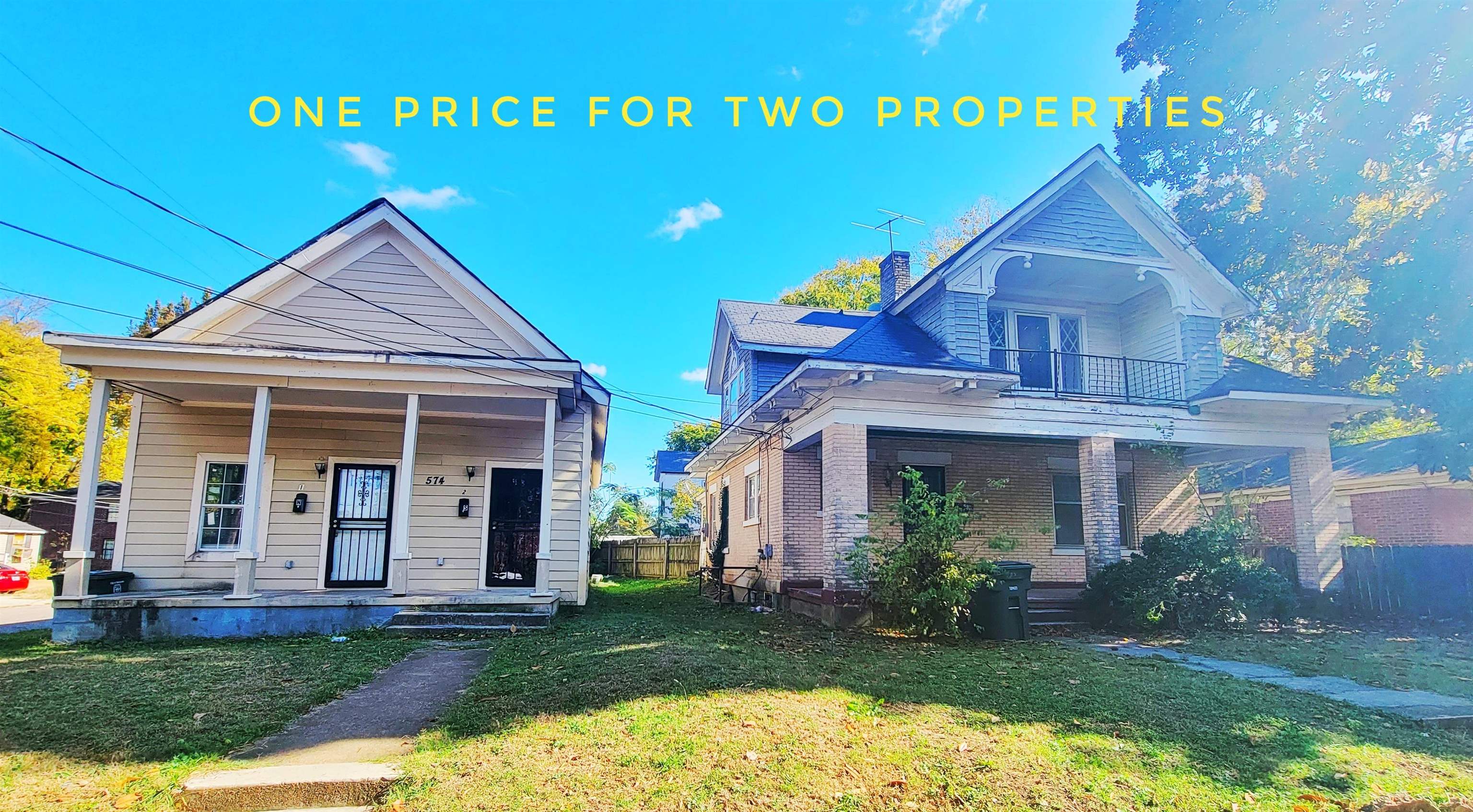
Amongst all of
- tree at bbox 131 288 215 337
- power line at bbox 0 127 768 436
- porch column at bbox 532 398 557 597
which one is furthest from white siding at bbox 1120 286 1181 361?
tree at bbox 131 288 215 337

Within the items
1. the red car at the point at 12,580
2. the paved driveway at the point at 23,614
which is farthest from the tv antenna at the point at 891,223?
the red car at the point at 12,580

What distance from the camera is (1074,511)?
13.9 m

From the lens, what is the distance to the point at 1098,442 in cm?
1155

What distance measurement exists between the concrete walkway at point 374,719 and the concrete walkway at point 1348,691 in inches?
274

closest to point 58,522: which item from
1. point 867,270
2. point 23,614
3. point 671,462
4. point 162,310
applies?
point 162,310

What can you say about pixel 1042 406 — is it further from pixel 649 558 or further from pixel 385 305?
pixel 649 558

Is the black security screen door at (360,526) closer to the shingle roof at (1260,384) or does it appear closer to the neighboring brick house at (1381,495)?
the shingle roof at (1260,384)

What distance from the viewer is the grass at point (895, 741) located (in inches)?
145

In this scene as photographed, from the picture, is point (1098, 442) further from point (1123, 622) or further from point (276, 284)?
point (276, 284)

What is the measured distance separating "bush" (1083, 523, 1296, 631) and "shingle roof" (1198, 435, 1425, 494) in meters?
4.06

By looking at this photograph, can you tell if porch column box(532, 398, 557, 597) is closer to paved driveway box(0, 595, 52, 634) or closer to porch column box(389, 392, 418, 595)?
porch column box(389, 392, 418, 595)

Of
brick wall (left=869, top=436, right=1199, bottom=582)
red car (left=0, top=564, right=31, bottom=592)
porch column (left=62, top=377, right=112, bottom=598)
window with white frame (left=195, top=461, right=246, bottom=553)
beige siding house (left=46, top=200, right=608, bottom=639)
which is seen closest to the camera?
porch column (left=62, top=377, right=112, bottom=598)

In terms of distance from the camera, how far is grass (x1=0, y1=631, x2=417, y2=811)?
3785 mm

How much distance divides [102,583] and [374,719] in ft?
23.1
